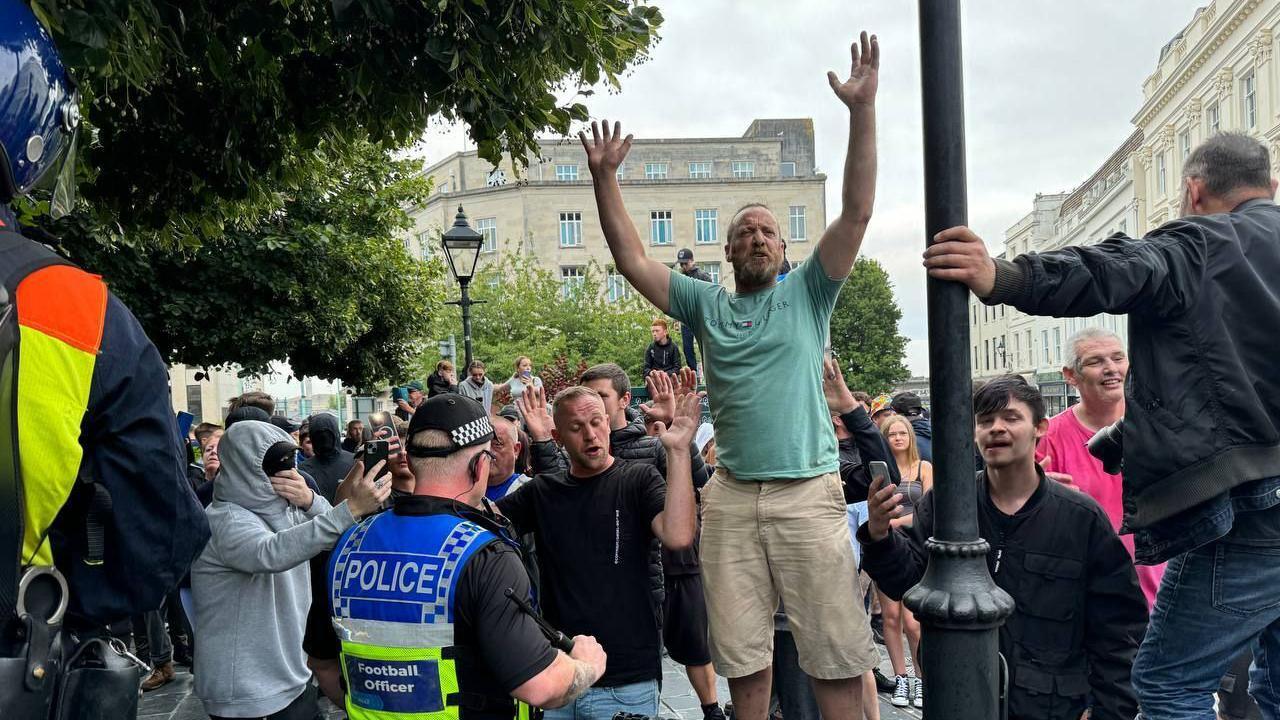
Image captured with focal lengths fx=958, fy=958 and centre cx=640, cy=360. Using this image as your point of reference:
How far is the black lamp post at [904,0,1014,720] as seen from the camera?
8.38ft

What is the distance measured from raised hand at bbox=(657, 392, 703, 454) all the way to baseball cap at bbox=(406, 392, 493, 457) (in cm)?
94

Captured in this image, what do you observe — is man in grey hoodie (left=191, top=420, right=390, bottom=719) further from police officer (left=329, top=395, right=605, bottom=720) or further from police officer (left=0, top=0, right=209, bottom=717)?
police officer (left=0, top=0, right=209, bottom=717)

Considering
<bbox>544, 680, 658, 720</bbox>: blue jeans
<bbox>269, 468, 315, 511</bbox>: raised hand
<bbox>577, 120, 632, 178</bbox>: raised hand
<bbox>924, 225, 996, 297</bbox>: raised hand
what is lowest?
<bbox>544, 680, 658, 720</bbox>: blue jeans

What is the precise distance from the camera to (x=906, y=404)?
882 cm

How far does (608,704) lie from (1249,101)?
142 feet

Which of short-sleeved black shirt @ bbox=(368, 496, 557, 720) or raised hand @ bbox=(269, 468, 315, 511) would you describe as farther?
raised hand @ bbox=(269, 468, 315, 511)

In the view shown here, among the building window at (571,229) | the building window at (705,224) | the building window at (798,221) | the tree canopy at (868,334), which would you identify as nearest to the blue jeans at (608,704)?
the building window at (571,229)

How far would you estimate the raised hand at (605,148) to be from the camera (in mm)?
4145

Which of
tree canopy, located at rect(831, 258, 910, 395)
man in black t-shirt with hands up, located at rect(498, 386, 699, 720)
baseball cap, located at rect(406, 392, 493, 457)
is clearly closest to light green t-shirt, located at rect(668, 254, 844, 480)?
man in black t-shirt with hands up, located at rect(498, 386, 699, 720)

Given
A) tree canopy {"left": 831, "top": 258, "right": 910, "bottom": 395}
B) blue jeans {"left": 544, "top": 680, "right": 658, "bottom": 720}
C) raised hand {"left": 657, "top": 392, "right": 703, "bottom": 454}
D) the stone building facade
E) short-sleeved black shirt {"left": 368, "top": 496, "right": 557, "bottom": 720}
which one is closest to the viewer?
short-sleeved black shirt {"left": 368, "top": 496, "right": 557, "bottom": 720}

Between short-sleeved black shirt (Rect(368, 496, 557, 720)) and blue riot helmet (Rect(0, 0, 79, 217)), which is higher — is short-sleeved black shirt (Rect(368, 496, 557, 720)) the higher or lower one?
the lower one

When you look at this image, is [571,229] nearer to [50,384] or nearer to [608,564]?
[608,564]

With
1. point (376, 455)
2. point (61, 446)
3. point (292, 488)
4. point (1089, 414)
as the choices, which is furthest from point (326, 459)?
point (61, 446)

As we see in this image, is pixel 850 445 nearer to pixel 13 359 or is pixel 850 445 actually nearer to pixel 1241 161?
pixel 1241 161
